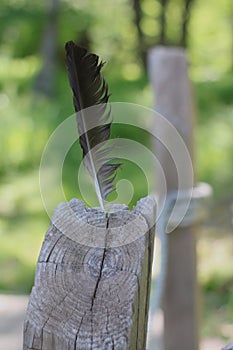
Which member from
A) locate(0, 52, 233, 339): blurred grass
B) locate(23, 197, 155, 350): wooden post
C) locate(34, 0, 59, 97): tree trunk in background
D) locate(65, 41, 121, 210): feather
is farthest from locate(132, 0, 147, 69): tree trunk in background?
locate(23, 197, 155, 350): wooden post

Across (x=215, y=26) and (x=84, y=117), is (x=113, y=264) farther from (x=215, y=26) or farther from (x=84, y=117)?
(x=215, y=26)

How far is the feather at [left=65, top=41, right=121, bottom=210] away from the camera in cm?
102

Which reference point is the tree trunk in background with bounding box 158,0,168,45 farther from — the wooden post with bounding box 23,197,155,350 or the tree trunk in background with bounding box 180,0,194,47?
the wooden post with bounding box 23,197,155,350

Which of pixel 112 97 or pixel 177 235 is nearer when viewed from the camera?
pixel 177 235

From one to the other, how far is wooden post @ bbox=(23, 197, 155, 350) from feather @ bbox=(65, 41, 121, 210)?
Answer: 0.07 meters

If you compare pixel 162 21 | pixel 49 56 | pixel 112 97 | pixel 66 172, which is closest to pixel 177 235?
pixel 66 172

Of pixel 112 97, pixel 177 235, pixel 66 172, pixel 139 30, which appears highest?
pixel 139 30

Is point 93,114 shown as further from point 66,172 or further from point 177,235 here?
point 66,172

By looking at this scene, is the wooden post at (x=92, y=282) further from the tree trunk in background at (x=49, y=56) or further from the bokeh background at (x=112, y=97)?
the tree trunk in background at (x=49, y=56)

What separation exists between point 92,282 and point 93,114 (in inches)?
9.9

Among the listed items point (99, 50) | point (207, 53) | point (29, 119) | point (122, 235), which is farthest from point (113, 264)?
point (207, 53)

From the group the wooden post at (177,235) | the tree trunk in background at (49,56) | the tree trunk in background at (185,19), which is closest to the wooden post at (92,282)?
the wooden post at (177,235)

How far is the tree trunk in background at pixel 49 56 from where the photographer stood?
8555mm

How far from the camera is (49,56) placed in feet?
29.5
